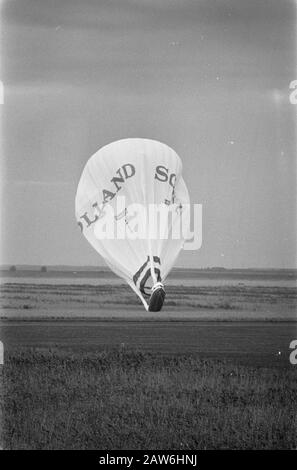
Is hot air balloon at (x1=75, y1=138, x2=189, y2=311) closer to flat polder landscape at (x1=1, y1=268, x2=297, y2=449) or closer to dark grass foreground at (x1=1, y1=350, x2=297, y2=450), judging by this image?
flat polder landscape at (x1=1, y1=268, x2=297, y2=449)

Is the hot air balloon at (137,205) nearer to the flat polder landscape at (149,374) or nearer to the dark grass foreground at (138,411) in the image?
the flat polder landscape at (149,374)

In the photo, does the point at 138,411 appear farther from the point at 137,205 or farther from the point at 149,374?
the point at 137,205

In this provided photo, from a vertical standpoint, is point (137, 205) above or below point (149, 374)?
above

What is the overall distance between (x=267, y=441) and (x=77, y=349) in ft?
7.86

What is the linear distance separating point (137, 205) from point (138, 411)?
62.1 inches

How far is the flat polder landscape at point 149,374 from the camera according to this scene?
21.4 ft

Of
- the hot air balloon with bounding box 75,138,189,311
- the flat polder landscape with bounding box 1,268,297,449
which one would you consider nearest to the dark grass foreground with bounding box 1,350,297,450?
the flat polder landscape with bounding box 1,268,297,449

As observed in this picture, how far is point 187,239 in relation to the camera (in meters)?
6.79

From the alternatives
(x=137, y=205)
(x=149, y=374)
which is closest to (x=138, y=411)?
(x=149, y=374)

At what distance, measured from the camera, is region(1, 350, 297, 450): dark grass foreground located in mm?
6504

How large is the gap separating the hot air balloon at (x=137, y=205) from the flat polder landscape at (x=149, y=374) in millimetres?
289

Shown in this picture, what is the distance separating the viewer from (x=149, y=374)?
7.00 meters

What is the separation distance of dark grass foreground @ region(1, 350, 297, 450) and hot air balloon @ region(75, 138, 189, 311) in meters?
0.73

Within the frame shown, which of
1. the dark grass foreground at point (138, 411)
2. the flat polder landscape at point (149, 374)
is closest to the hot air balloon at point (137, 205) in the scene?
the flat polder landscape at point (149, 374)
